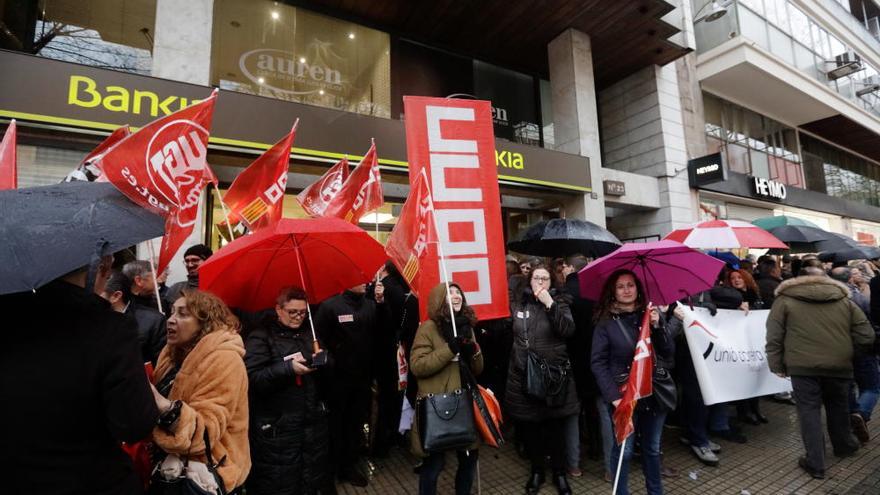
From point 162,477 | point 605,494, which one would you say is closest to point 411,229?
point 162,477

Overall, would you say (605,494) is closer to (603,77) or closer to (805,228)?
(805,228)

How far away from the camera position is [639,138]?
12.1m

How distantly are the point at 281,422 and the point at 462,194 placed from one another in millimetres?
2794

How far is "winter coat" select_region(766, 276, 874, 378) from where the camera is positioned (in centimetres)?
410

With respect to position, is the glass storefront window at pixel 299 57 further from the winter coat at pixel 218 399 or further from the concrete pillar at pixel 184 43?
the winter coat at pixel 218 399

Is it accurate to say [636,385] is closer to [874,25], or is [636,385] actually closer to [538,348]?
[538,348]

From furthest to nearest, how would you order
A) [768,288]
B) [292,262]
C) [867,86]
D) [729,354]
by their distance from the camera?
[867,86] → [768,288] → [729,354] → [292,262]

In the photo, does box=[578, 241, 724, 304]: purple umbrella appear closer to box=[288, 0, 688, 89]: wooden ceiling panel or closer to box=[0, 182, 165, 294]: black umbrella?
box=[0, 182, 165, 294]: black umbrella

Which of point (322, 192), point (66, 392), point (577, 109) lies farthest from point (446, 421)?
point (577, 109)

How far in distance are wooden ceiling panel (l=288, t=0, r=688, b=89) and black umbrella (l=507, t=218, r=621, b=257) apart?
620 centimetres

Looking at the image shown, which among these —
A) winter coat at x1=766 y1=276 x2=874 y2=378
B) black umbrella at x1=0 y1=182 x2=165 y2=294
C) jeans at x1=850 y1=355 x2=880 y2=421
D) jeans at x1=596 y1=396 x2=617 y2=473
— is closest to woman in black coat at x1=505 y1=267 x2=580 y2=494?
jeans at x1=596 y1=396 x2=617 y2=473

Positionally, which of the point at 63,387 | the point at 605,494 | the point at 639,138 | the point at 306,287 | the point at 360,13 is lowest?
the point at 605,494

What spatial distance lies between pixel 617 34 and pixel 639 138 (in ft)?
9.85

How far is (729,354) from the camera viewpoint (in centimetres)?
475
